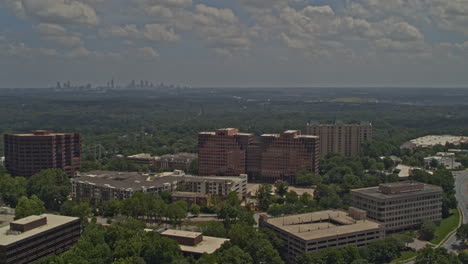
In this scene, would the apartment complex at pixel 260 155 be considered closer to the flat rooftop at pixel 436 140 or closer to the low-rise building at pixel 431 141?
the low-rise building at pixel 431 141

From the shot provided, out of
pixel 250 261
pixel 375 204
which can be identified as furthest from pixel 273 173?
pixel 250 261

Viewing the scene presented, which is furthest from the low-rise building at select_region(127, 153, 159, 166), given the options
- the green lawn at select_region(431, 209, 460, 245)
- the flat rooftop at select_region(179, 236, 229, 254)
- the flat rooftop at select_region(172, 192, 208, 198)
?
the green lawn at select_region(431, 209, 460, 245)

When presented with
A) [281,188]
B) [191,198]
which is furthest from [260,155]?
[191,198]

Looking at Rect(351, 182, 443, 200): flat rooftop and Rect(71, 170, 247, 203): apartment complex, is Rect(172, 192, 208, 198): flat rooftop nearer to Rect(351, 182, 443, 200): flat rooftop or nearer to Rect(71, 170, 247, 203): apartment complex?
Rect(71, 170, 247, 203): apartment complex

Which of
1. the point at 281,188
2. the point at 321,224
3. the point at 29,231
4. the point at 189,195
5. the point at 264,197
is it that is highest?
the point at 29,231

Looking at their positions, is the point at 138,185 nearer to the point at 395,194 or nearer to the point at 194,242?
the point at 194,242
